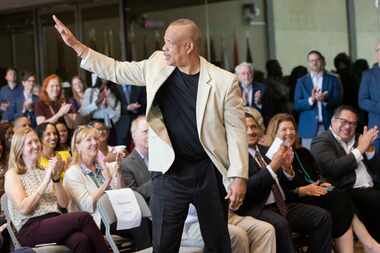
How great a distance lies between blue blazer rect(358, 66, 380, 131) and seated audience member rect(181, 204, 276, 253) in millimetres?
2837

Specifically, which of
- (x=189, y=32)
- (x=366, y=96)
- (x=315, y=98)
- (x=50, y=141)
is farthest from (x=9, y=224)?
(x=366, y=96)

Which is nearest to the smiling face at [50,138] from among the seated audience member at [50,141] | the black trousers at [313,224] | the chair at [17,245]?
the seated audience member at [50,141]

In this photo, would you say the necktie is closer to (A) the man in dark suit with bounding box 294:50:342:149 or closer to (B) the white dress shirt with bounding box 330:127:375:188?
(B) the white dress shirt with bounding box 330:127:375:188

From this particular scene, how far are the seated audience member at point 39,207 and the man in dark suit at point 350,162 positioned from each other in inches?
95.1

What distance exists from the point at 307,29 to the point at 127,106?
237cm

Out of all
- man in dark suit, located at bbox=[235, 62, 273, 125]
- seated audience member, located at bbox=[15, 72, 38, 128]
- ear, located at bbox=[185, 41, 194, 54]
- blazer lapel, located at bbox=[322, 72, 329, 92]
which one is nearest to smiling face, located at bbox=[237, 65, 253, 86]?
man in dark suit, located at bbox=[235, 62, 273, 125]

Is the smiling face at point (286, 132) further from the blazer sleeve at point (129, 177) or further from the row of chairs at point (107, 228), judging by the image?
the row of chairs at point (107, 228)

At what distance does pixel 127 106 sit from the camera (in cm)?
1007

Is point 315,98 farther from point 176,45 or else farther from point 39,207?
point 176,45

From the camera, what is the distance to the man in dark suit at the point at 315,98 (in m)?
8.95

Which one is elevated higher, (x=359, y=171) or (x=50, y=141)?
(x=50, y=141)

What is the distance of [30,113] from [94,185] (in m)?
4.23

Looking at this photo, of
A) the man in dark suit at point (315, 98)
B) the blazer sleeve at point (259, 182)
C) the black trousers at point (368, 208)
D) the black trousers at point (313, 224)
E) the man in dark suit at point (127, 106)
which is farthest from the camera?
the man in dark suit at point (127, 106)

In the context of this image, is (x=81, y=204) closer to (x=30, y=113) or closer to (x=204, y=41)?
(x=30, y=113)
